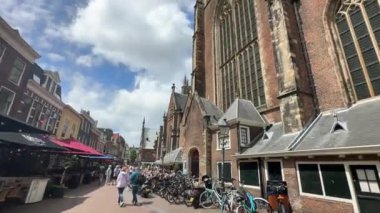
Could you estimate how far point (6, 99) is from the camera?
1698 cm

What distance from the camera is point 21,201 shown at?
970cm

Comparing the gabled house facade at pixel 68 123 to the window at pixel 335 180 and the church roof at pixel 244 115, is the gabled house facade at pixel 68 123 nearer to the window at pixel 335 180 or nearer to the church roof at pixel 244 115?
the church roof at pixel 244 115

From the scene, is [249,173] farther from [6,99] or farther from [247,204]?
[6,99]

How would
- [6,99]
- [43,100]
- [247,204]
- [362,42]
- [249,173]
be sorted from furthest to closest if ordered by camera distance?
[43,100] → [6,99] → [249,173] → [362,42] → [247,204]

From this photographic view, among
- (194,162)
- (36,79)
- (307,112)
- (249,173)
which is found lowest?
(249,173)

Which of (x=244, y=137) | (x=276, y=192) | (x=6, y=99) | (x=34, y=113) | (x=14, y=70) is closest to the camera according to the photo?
(x=276, y=192)

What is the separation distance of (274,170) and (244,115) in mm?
4461

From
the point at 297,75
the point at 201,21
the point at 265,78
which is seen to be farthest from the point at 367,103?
the point at 201,21

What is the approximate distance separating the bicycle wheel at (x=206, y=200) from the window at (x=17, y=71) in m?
17.6

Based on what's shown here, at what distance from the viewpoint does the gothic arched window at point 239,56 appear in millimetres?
17781

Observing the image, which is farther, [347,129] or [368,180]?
[347,129]

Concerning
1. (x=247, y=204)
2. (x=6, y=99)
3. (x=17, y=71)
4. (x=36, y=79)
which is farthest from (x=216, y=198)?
(x=36, y=79)

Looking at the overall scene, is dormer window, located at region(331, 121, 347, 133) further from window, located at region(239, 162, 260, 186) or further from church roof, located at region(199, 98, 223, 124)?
church roof, located at region(199, 98, 223, 124)

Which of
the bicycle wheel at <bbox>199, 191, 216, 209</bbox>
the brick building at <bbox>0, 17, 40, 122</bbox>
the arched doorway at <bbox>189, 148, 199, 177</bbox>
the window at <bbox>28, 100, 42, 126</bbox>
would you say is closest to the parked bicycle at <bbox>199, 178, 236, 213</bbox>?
the bicycle wheel at <bbox>199, 191, 216, 209</bbox>
